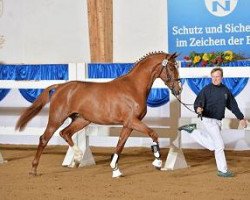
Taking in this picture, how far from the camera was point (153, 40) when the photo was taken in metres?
12.1

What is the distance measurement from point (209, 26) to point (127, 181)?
527 centimetres

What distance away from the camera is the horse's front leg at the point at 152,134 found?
24.5ft

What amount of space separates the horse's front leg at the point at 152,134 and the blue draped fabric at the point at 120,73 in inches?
116

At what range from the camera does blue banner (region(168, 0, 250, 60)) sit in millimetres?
11312

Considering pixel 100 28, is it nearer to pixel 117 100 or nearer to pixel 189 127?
pixel 117 100

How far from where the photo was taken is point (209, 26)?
38.0 ft

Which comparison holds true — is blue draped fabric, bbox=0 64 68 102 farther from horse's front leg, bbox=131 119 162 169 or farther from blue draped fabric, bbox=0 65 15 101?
horse's front leg, bbox=131 119 162 169

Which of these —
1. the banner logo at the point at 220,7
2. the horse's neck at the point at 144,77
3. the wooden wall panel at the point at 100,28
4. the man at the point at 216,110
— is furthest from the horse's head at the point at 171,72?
the wooden wall panel at the point at 100,28

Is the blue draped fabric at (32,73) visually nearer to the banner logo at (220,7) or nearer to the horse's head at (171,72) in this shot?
the banner logo at (220,7)

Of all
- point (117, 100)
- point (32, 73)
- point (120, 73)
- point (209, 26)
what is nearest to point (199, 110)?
point (117, 100)

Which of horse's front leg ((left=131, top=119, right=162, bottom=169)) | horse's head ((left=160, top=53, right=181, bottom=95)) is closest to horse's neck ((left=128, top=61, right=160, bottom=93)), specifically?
horse's head ((left=160, top=53, right=181, bottom=95))

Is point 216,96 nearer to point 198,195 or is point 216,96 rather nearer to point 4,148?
point 198,195

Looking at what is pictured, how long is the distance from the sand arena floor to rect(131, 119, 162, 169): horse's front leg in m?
0.23

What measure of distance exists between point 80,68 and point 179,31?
3.34 m
